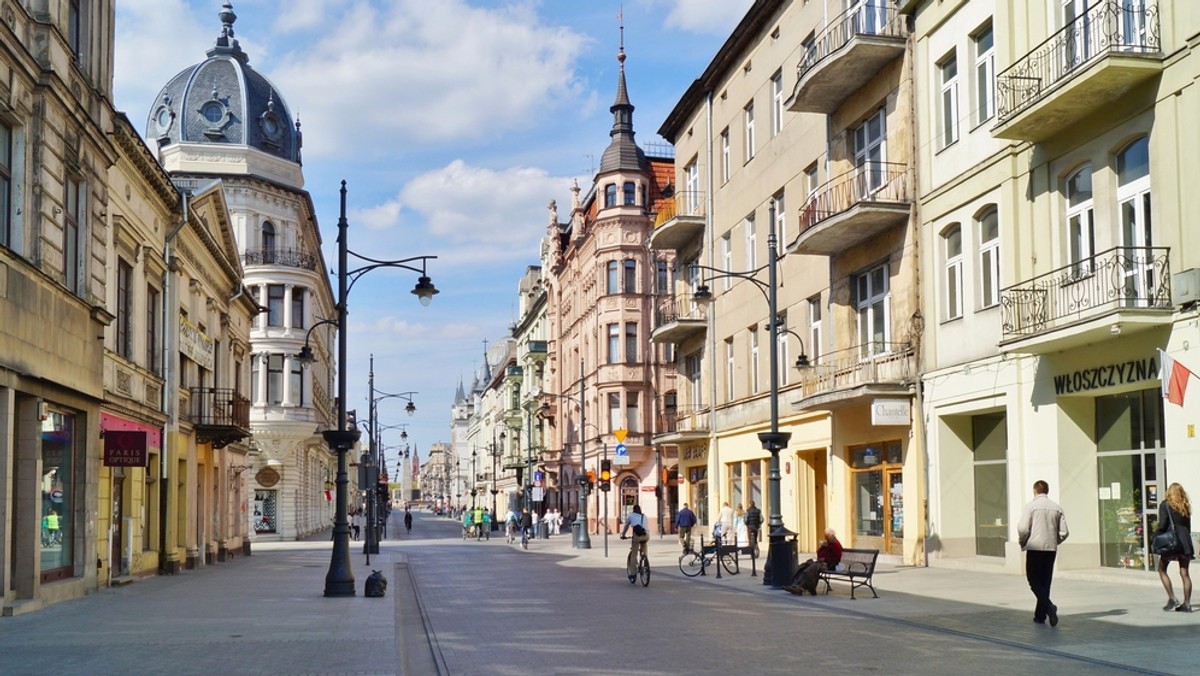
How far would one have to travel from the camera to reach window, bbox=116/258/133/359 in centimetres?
2520

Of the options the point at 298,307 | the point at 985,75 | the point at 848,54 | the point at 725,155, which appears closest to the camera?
the point at 985,75

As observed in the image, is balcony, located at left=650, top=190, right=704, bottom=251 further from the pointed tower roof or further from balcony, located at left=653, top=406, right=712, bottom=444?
the pointed tower roof

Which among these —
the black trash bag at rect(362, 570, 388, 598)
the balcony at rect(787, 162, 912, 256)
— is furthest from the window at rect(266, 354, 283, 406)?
the black trash bag at rect(362, 570, 388, 598)

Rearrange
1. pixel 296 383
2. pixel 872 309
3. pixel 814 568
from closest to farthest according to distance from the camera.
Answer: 1. pixel 814 568
2. pixel 872 309
3. pixel 296 383

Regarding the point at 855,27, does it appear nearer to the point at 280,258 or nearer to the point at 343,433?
the point at 343,433

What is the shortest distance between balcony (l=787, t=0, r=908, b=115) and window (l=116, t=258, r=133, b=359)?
1494 cm

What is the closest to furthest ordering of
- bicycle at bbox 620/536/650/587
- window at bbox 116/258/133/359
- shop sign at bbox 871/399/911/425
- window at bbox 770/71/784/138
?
bicycle at bbox 620/536/650/587, window at bbox 116/258/133/359, shop sign at bbox 871/399/911/425, window at bbox 770/71/784/138

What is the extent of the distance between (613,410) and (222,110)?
23.2 metres

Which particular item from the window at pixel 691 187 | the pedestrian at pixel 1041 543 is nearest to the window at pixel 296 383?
the window at pixel 691 187

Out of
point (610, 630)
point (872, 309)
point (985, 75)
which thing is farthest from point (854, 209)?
point (610, 630)

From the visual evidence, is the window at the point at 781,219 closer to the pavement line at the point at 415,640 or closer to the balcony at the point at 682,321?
the balcony at the point at 682,321

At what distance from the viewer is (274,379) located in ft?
197

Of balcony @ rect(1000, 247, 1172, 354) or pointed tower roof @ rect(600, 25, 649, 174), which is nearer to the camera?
balcony @ rect(1000, 247, 1172, 354)

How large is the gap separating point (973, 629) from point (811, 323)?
1805 centimetres
